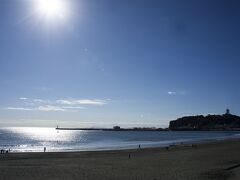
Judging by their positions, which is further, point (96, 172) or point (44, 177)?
point (96, 172)

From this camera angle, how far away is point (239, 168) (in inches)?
900

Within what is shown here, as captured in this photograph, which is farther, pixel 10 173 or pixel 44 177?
pixel 10 173

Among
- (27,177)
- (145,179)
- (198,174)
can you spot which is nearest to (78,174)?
(27,177)

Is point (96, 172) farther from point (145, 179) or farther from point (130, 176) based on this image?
point (145, 179)

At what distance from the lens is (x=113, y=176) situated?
21.0m

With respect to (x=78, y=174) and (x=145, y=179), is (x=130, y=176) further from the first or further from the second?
(x=78, y=174)

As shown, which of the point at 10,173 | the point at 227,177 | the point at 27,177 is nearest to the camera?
the point at 227,177

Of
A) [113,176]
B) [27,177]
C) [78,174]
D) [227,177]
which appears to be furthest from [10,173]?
[227,177]

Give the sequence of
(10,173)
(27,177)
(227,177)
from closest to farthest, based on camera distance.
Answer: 1. (227,177)
2. (27,177)
3. (10,173)

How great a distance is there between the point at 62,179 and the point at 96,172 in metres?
3.41

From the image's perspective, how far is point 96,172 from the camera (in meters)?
23.0

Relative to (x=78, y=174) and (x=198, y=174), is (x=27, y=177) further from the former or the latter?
(x=198, y=174)

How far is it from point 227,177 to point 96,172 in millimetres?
7894

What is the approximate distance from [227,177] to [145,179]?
4269 mm
